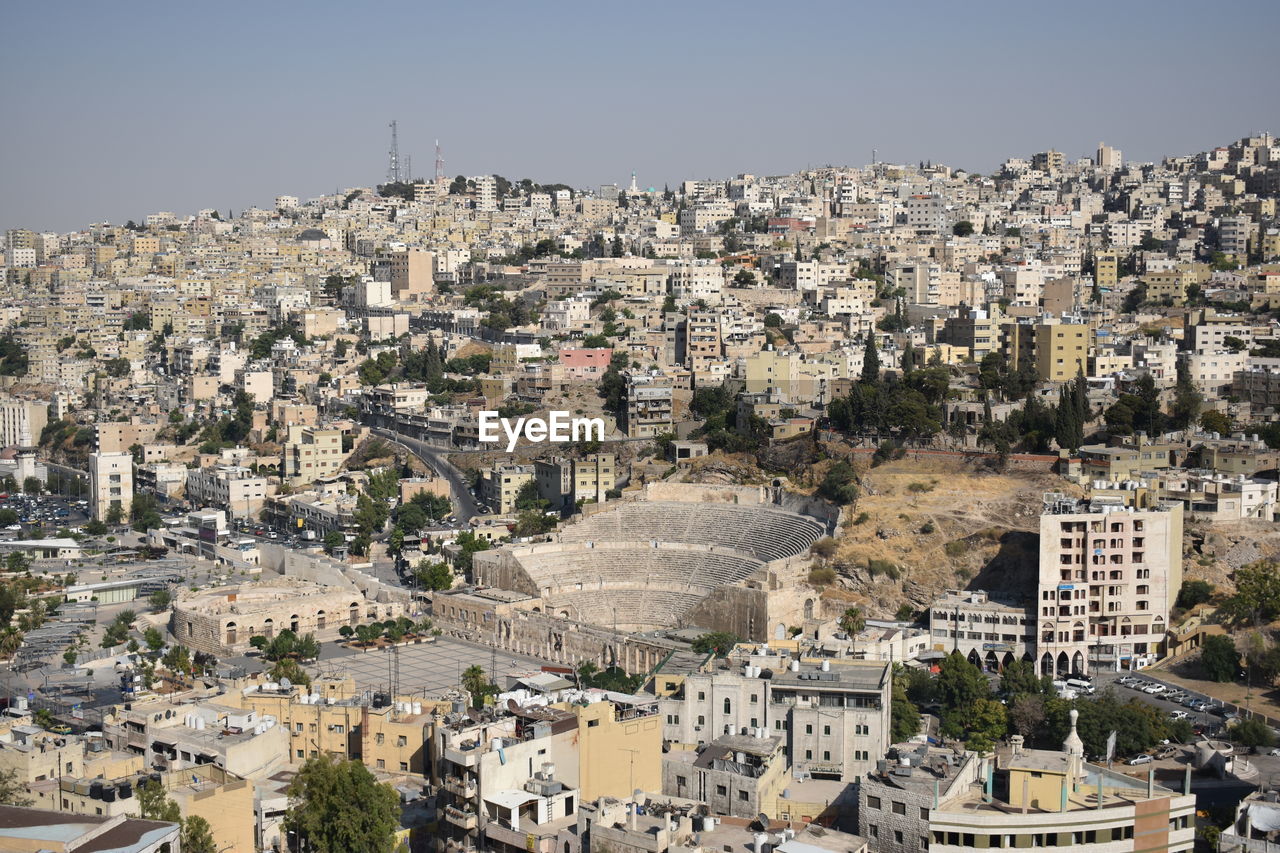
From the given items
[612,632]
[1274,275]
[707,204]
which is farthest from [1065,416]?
[707,204]

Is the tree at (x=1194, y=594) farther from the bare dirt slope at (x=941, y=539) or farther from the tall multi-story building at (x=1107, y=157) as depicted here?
the tall multi-story building at (x=1107, y=157)

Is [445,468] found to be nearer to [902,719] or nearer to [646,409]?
[646,409]

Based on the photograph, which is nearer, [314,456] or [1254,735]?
[1254,735]

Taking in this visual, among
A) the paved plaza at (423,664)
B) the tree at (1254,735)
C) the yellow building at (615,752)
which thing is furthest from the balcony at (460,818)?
the tree at (1254,735)

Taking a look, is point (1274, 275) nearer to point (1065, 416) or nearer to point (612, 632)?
point (1065, 416)

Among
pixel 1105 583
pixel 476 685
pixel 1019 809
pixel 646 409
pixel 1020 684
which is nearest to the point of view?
pixel 1019 809

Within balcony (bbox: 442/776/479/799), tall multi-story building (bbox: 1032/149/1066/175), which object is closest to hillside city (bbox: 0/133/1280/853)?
balcony (bbox: 442/776/479/799)

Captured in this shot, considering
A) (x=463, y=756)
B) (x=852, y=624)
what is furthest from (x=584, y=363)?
(x=463, y=756)
